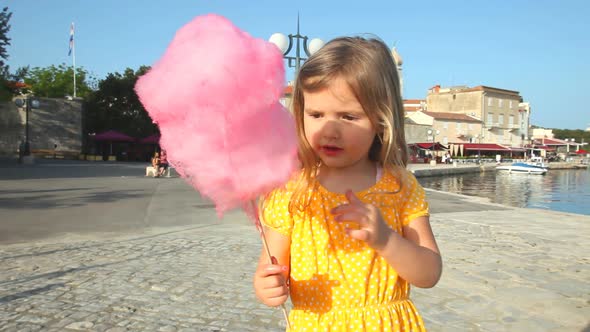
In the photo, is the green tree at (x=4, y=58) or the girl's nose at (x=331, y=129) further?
the green tree at (x=4, y=58)

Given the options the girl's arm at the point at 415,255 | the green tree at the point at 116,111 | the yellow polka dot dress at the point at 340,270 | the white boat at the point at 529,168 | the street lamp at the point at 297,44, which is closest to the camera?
the girl's arm at the point at 415,255

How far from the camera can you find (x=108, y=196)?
11773mm

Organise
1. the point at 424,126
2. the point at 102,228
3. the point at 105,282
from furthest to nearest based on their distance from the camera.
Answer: the point at 424,126 < the point at 102,228 < the point at 105,282

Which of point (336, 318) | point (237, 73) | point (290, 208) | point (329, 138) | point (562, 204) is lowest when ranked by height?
point (562, 204)

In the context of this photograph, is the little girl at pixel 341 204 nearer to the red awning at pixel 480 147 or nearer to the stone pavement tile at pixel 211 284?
the stone pavement tile at pixel 211 284

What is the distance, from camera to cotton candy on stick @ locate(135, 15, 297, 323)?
1.22 meters

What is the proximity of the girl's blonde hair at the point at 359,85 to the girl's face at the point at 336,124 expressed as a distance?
0.02m

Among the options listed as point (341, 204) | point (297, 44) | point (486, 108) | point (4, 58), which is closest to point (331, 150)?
point (341, 204)

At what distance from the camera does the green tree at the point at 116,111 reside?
127 ft

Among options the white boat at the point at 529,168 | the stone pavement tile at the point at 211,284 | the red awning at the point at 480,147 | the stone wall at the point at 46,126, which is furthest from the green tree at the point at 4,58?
the red awning at the point at 480,147

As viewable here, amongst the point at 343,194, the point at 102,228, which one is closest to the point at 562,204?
the point at 102,228

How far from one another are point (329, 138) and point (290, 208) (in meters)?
0.28

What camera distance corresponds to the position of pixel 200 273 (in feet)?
15.8

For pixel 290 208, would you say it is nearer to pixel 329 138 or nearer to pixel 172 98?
pixel 329 138
